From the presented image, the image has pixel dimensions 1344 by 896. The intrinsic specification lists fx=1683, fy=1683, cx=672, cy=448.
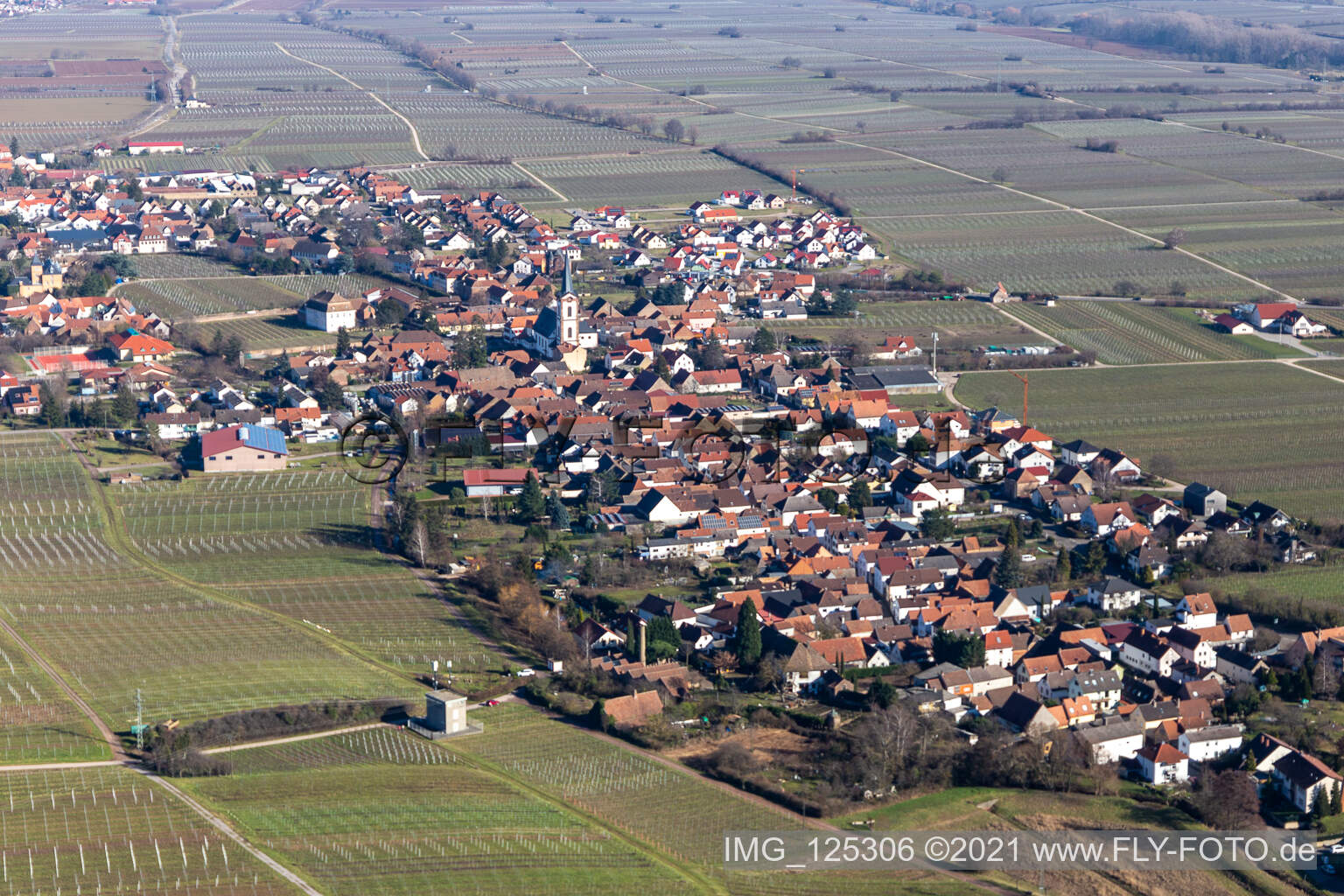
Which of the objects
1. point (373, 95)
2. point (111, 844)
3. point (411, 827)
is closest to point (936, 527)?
point (411, 827)

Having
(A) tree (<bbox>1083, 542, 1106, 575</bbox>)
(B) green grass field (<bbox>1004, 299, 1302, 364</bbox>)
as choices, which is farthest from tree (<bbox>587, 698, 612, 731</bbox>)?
(B) green grass field (<bbox>1004, 299, 1302, 364</bbox>)

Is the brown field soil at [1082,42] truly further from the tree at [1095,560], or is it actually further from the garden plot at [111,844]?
the garden plot at [111,844]

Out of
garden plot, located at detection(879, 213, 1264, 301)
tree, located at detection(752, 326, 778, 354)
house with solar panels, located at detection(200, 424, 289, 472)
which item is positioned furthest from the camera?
garden plot, located at detection(879, 213, 1264, 301)

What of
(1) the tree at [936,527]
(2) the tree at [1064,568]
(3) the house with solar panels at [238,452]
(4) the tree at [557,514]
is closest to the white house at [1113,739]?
(2) the tree at [1064,568]

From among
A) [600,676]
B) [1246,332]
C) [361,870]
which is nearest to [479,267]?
[1246,332]

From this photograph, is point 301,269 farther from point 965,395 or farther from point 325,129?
point 325,129

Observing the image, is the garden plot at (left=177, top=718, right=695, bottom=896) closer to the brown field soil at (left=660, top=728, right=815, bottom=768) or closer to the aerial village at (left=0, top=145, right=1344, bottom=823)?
the brown field soil at (left=660, top=728, right=815, bottom=768)
